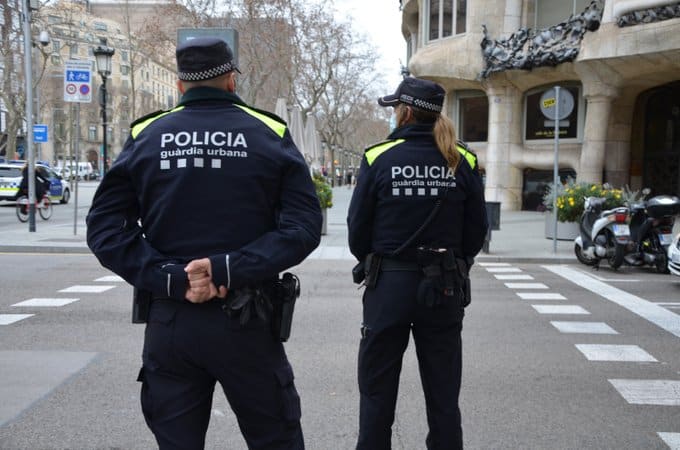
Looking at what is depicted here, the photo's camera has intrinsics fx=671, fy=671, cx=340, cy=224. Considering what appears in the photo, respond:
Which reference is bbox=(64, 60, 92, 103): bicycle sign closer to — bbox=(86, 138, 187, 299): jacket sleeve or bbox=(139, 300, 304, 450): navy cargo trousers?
bbox=(86, 138, 187, 299): jacket sleeve

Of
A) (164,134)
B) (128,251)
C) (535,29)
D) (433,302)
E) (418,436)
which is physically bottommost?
(418,436)

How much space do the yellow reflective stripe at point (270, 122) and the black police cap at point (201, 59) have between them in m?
0.17

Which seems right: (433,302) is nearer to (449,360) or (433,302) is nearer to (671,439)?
(449,360)

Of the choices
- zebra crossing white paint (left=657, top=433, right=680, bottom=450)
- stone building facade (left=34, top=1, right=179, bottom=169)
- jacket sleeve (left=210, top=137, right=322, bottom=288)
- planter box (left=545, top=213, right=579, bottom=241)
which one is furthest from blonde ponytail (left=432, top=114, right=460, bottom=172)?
stone building facade (left=34, top=1, right=179, bottom=169)

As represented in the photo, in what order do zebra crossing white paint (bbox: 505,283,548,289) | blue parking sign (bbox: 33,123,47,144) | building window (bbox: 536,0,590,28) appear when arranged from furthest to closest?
1. building window (bbox: 536,0,590,28)
2. blue parking sign (bbox: 33,123,47,144)
3. zebra crossing white paint (bbox: 505,283,548,289)

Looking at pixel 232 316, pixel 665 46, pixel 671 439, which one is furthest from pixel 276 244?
pixel 665 46

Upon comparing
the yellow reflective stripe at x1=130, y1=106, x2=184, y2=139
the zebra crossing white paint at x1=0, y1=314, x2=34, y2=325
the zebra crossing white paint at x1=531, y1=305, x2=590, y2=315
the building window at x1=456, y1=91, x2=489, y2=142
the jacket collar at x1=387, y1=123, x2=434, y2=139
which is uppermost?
Answer: the building window at x1=456, y1=91, x2=489, y2=142

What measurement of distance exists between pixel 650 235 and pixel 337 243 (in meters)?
6.24

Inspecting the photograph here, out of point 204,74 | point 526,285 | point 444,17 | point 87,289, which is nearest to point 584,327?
point 526,285

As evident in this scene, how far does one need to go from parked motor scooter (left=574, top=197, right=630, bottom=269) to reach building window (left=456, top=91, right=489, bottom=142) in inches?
699

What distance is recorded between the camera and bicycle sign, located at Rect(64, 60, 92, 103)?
14.5 meters

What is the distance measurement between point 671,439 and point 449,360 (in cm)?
180

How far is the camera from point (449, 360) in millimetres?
3133

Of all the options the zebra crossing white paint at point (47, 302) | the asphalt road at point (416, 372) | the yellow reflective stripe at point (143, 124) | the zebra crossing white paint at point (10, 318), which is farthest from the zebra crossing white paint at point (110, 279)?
the yellow reflective stripe at point (143, 124)
